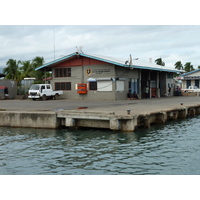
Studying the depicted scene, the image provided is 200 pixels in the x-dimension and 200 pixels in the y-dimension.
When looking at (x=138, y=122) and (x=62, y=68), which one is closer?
(x=138, y=122)

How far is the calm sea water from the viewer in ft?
30.7

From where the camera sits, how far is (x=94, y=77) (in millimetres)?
31844

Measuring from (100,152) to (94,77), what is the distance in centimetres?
2079

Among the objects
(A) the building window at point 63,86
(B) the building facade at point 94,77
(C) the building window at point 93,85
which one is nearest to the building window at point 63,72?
(B) the building facade at point 94,77

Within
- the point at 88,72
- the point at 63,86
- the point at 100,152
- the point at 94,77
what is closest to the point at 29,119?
the point at 100,152

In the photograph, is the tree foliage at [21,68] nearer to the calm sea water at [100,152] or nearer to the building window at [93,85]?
the building window at [93,85]

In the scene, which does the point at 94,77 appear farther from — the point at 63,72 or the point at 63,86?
the point at 63,86

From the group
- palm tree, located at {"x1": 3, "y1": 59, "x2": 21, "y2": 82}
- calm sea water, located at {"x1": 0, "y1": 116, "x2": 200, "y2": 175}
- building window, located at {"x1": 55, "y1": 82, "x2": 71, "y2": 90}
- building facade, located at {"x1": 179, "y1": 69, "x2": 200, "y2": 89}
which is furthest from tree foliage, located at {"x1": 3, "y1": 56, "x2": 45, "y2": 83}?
calm sea water, located at {"x1": 0, "y1": 116, "x2": 200, "y2": 175}

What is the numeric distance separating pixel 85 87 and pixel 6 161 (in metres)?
22.0

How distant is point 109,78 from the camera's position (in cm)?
3067

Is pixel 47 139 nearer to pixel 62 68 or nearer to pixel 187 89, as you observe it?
pixel 62 68

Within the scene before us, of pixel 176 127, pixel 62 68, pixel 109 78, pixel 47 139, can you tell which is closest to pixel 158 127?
pixel 176 127

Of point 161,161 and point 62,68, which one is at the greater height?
point 62,68

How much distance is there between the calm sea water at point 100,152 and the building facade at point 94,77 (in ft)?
48.3
